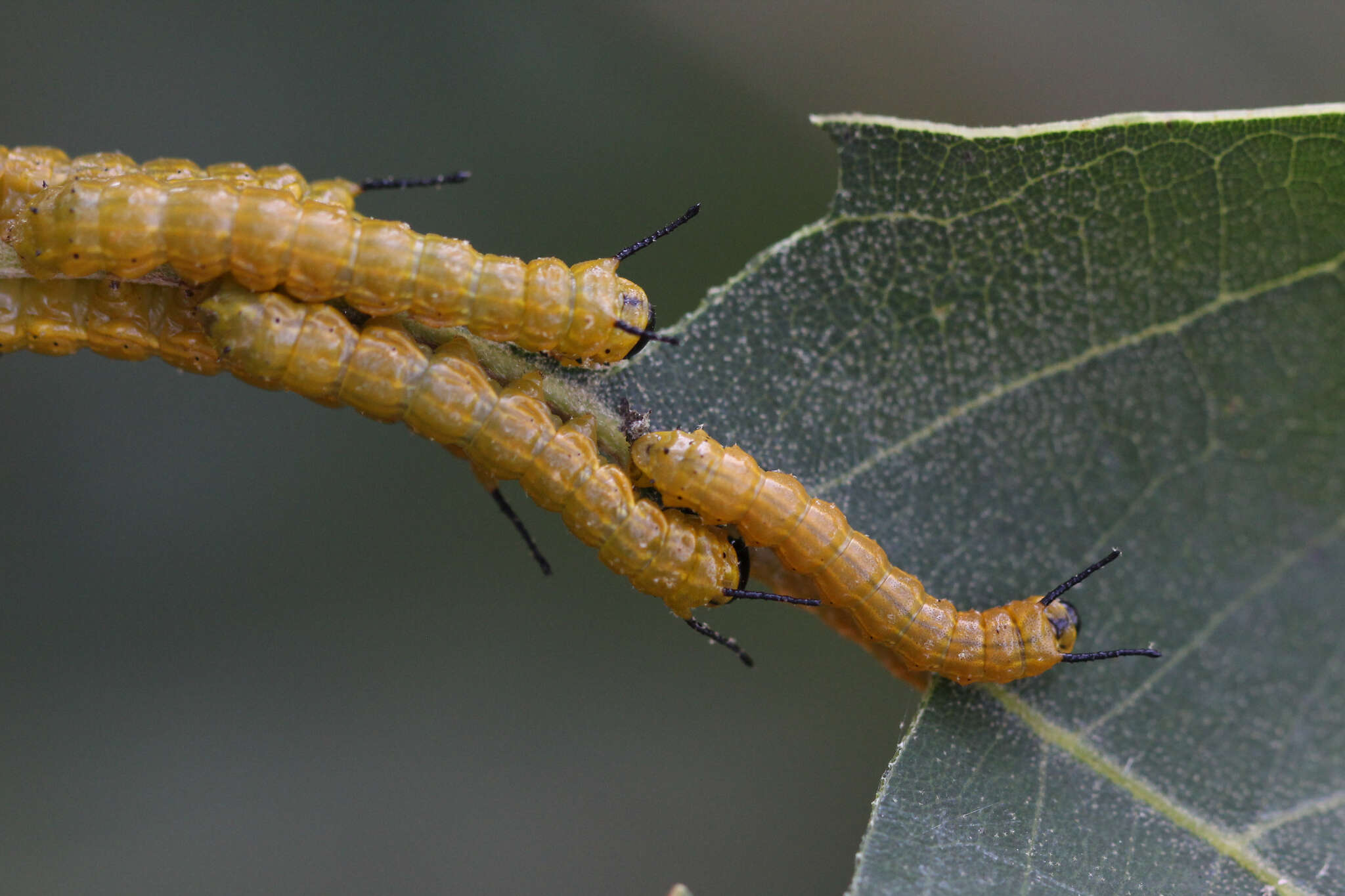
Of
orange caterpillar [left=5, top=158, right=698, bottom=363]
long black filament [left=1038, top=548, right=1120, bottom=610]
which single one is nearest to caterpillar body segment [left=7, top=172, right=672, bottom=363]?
orange caterpillar [left=5, top=158, right=698, bottom=363]

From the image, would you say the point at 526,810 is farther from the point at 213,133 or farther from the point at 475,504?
the point at 213,133

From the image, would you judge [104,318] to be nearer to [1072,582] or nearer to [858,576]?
[858,576]

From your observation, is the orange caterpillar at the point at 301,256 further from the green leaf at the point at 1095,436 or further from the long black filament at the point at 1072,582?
the long black filament at the point at 1072,582

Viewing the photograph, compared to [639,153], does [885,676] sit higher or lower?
lower

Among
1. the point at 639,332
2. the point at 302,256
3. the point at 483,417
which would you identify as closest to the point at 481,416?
the point at 483,417

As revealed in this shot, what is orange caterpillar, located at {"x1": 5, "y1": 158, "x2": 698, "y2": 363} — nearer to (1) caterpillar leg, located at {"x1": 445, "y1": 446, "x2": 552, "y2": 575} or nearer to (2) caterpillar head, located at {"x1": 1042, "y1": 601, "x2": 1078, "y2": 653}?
(1) caterpillar leg, located at {"x1": 445, "y1": 446, "x2": 552, "y2": 575}

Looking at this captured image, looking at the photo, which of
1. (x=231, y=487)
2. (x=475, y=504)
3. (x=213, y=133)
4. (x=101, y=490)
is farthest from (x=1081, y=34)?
(x=101, y=490)
